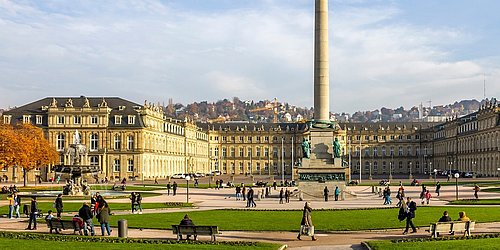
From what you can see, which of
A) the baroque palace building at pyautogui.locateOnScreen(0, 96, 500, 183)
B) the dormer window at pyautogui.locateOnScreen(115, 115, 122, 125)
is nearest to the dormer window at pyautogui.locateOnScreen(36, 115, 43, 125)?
the baroque palace building at pyautogui.locateOnScreen(0, 96, 500, 183)

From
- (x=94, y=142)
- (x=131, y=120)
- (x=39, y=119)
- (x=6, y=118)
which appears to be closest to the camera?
(x=6, y=118)

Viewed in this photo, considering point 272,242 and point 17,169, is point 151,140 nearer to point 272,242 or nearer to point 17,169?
point 17,169

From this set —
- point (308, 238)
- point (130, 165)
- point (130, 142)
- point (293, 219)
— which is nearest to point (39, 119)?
point (130, 142)

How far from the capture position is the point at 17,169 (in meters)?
122

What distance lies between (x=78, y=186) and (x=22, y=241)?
41.4 meters

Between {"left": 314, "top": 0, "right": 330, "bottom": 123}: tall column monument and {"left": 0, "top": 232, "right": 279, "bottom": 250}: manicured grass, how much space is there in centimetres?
3685

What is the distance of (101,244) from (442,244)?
12722 millimetres

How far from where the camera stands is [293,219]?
37.4 m

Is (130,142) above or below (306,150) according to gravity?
above

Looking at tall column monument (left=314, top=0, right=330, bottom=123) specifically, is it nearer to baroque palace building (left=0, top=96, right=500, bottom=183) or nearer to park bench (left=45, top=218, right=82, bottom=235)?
baroque palace building (left=0, top=96, right=500, bottom=183)

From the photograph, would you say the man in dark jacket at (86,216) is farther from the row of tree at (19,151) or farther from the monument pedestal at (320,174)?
the row of tree at (19,151)

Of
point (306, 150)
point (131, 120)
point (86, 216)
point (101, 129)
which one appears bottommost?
point (86, 216)

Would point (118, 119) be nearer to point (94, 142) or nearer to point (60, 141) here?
point (94, 142)

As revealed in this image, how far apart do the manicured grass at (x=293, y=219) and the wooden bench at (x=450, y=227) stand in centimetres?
483
